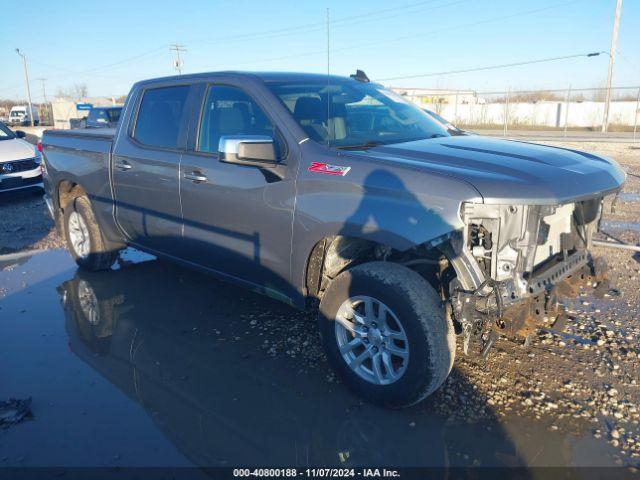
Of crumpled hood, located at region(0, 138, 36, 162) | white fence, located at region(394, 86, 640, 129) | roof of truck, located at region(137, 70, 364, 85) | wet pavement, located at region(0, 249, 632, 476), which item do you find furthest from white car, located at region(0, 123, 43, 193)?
white fence, located at region(394, 86, 640, 129)

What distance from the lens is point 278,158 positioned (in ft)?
11.7

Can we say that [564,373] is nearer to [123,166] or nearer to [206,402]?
[206,402]

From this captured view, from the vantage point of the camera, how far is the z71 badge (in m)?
3.27

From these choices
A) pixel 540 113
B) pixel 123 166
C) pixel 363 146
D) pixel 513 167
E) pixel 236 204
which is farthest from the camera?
pixel 540 113

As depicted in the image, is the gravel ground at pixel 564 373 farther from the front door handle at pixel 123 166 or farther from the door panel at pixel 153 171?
the front door handle at pixel 123 166

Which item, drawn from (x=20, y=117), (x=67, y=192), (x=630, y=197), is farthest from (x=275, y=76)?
(x=20, y=117)

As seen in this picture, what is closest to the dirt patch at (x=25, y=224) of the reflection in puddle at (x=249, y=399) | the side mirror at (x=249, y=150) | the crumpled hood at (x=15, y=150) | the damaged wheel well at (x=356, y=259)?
the crumpled hood at (x=15, y=150)

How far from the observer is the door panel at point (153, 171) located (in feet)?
14.6

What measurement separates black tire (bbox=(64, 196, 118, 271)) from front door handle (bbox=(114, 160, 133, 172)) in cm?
92

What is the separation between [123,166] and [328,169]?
250cm

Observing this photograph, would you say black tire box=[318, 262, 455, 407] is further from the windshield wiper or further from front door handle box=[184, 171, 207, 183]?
front door handle box=[184, 171, 207, 183]

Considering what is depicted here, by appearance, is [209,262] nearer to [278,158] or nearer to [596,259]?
[278,158]

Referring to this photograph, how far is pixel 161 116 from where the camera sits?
475cm

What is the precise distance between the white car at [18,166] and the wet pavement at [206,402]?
19.3 ft
